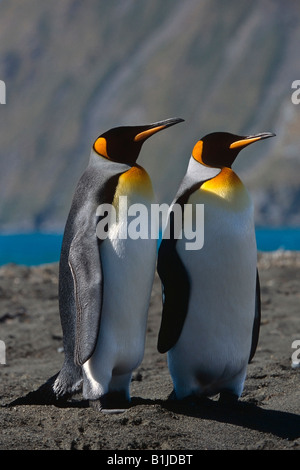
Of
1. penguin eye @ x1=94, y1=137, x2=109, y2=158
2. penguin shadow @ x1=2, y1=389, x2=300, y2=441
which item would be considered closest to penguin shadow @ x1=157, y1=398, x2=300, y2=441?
penguin shadow @ x1=2, y1=389, x2=300, y2=441

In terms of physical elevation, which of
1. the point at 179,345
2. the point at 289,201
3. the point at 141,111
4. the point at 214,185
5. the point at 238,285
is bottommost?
the point at 179,345

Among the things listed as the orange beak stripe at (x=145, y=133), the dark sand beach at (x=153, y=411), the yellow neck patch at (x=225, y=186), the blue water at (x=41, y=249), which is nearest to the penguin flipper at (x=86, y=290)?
the dark sand beach at (x=153, y=411)

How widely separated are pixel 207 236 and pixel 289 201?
12757cm

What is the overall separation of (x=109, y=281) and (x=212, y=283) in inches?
24.7

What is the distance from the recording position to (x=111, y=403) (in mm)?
4562

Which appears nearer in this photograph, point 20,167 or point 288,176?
point 288,176

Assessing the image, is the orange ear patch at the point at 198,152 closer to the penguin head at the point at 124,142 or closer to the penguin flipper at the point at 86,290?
the penguin head at the point at 124,142

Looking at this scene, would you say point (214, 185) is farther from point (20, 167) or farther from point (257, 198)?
point (20, 167)

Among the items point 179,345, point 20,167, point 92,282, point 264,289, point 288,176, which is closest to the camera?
point 92,282

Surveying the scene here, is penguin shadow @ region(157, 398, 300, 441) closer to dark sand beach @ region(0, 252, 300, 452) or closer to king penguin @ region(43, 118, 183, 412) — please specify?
dark sand beach @ region(0, 252, 300, 452)

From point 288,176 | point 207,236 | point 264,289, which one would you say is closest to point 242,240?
point 207,236

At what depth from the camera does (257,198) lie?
129m

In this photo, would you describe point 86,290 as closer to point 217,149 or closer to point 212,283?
point 212,283

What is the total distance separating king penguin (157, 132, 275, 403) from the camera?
4547 millimetres
